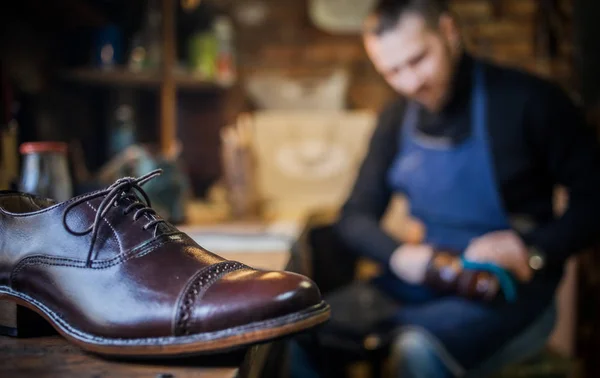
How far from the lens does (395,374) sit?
1.33 meters


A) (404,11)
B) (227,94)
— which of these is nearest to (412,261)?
(404,11)

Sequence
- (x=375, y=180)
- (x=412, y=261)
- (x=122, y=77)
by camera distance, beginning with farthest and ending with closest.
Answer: (x=122, y=77) → (x=375, y=180) → (x=412, y=261)

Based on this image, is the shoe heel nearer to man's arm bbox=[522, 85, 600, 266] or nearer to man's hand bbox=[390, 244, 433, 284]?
man's hand bbox=[390, 244, 433, 284]

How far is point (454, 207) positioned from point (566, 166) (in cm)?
29

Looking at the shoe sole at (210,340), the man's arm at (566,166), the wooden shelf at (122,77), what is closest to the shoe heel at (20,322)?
the shoe sole at (210,340)

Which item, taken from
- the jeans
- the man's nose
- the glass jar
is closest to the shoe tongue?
the glass jar

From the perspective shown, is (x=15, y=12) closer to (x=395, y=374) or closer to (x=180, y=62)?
(x=395, y=374)

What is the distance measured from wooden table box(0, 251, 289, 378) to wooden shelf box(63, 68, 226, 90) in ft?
5.26

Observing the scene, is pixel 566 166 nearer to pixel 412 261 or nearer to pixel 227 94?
pixel 412 261

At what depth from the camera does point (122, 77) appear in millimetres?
2312

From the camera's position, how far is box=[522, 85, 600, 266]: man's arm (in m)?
1.42

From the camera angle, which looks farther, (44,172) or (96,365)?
(44,172)

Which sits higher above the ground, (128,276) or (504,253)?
(128,276)

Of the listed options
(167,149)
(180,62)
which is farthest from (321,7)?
(167,149)
